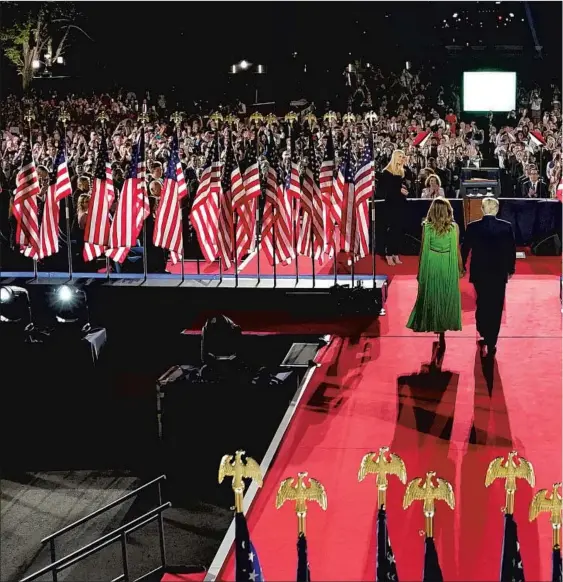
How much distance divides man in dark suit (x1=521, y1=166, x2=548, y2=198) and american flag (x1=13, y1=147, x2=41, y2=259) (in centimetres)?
1010

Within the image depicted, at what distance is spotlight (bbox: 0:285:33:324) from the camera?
13.1 m

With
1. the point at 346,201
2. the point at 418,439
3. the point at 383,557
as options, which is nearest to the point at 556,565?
the point at 383,557

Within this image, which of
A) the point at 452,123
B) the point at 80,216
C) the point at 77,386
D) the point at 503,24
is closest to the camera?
→ the point at 77,386

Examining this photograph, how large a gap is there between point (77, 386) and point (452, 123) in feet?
59.6

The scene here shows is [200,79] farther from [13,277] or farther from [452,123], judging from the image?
[13,277]

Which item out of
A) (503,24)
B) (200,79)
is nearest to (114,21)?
(200,79)

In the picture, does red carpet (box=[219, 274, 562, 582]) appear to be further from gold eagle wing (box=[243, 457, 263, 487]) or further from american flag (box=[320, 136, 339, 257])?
american flag (box=[320, 136, 339, 257])

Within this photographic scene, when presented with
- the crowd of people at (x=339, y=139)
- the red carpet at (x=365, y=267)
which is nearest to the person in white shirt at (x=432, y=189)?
the crowd of people at (x=339, y=139)

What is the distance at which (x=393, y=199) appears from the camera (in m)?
15.2

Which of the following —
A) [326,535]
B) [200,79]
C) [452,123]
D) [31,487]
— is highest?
[200,79]

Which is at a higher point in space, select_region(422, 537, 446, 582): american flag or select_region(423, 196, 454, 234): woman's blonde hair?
select_region(423, 196, 454, 234): woman's blonde hair

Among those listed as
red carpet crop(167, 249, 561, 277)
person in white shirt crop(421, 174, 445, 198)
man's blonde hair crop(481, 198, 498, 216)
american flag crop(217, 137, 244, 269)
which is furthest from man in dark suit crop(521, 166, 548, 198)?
man's blonde hair crop(481, 198, 498, 216)

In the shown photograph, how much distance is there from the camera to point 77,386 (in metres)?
12.3

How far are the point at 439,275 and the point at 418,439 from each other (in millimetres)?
2605
